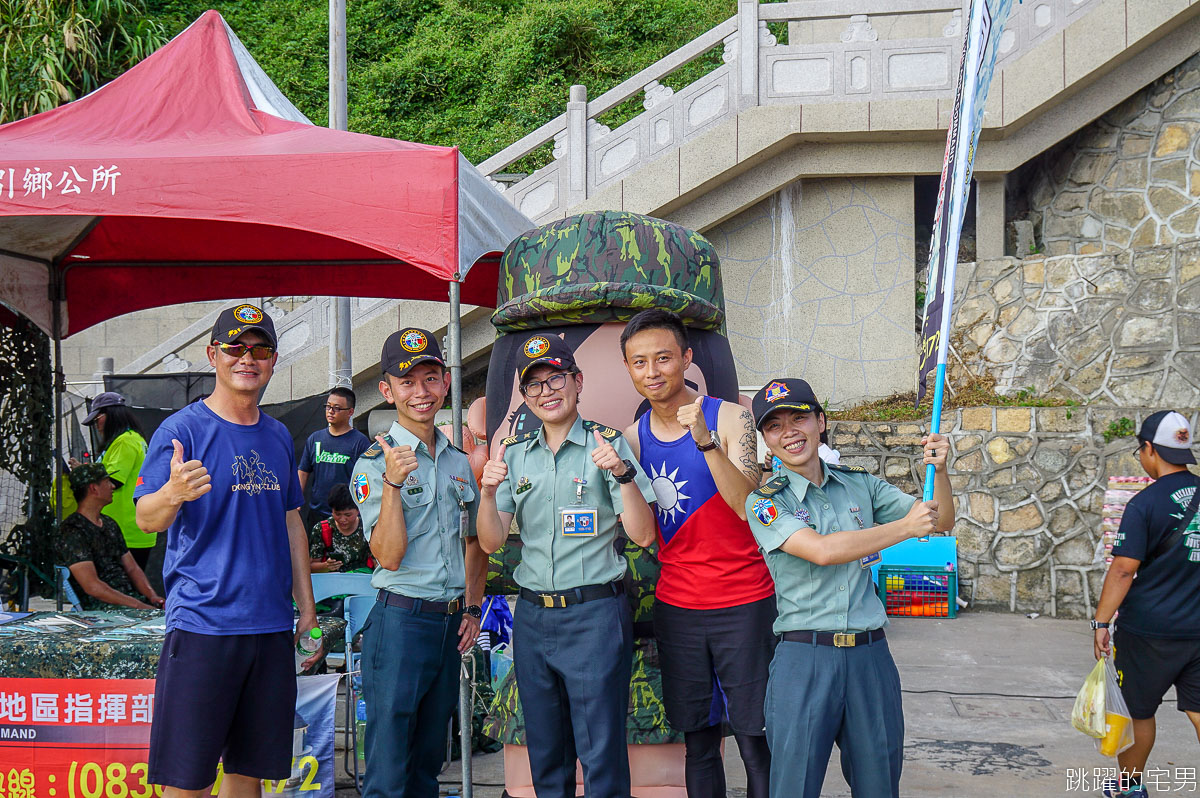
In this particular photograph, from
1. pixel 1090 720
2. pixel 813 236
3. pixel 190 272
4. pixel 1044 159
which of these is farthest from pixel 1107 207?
pixel 190 272

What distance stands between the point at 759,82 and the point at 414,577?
8050 mm

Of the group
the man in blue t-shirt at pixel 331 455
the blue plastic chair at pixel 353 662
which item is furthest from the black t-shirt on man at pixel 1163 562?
the man in blue t-shirt at pixel 331 455

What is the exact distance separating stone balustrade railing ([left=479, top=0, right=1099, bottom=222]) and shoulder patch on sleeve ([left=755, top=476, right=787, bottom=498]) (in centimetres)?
748

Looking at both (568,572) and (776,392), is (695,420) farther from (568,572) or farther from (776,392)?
(568,572)

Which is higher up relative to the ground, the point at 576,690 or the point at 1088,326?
the point at 1088,326

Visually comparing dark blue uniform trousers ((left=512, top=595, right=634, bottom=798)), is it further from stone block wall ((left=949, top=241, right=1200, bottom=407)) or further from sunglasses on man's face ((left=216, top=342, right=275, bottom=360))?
stone block wall ((left=949, top=241, right=1200, bottom=407))

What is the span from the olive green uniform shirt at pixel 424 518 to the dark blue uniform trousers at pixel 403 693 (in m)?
0.10

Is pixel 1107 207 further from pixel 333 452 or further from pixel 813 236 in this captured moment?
pixel 333 452

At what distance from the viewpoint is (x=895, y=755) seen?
127 inches

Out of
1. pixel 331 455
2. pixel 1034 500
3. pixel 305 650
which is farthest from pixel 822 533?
pixel 1034 500

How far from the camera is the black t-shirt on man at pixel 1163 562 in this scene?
438 cm

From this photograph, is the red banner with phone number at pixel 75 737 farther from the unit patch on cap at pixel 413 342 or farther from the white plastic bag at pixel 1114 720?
the white plastic bag at pixel 1114 720

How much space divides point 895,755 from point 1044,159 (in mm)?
9783

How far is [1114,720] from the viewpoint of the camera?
14.2 ft
